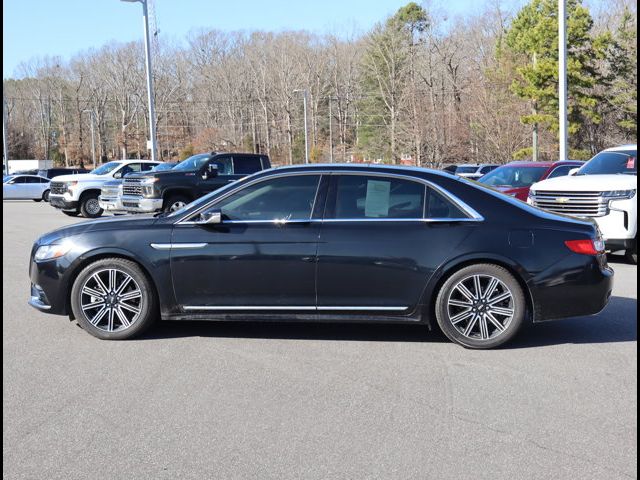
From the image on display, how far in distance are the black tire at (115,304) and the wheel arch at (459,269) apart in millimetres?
2413

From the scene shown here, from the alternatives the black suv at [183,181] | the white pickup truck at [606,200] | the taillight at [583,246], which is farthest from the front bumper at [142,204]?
the taillight at [583,246]

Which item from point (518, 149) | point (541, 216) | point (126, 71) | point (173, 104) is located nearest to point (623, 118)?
point (518, 149)

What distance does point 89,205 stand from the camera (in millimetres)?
22344

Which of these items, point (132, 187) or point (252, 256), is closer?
point (252, 256)

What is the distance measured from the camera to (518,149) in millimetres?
48906

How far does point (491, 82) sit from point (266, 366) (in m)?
49.1

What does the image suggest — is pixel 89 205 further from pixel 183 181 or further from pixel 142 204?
pixel 183 181

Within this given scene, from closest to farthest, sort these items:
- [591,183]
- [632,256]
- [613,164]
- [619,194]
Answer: [619,194], [591,183], [632,256], [613,164]

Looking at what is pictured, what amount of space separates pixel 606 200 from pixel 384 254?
6.36 meters

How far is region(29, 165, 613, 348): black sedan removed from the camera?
Result: 6219 mm

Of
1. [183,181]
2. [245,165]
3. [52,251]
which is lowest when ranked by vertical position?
[52,251]

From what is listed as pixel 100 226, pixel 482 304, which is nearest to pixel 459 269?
pixel 482 304

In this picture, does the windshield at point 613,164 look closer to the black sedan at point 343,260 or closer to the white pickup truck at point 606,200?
the white pickup truck at point 606,200

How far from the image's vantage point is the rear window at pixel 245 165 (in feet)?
63.6
